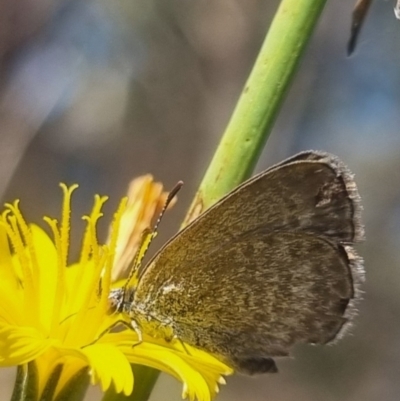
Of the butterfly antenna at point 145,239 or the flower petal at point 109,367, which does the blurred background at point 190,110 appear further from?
the flower petal at point 109,367

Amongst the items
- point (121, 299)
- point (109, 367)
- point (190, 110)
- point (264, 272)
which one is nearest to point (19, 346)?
point (109, 367)

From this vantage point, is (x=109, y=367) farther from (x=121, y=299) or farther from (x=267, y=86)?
(x=267, y=86)

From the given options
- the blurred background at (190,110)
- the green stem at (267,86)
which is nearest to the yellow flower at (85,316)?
the green stem at (267,86)

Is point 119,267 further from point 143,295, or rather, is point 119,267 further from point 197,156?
point 197,156

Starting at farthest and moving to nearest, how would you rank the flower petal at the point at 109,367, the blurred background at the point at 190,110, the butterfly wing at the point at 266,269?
the blurred background at the point at 190,110 → the butterfly wing at the point at 266,269 → the flower petal at the point at 109,367

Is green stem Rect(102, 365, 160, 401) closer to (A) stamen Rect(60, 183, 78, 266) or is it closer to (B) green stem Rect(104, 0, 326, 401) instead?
(B) green stem Rect(104, 0, 326, 401)

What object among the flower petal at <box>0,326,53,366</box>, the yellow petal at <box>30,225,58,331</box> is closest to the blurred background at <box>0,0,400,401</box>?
the yellow petal at <box>30,225,58,331</box>
